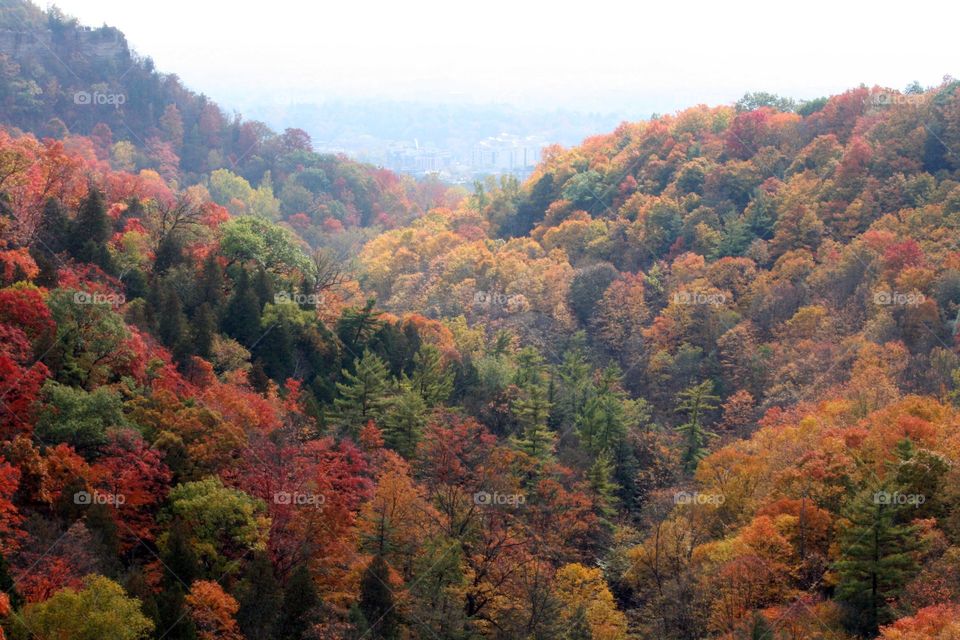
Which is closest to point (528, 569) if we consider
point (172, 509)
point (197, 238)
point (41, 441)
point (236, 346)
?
point (172, 509)

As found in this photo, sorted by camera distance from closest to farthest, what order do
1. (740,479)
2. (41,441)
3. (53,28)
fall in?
1. (41,441)
2. (740,479)
3. (53,28)

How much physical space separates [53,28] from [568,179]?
90.8 metres

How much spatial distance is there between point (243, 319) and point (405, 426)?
13018mm

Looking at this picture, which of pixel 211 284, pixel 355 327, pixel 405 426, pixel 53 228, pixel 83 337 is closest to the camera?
pixel 83 337

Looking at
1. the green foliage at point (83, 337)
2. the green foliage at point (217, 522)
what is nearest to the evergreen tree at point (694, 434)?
the green foliage at point (217, 522)

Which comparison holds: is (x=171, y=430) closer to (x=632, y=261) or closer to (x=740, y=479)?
(x=740, y=479)

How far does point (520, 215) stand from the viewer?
389 ft

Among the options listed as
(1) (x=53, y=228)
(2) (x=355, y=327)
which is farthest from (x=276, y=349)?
(1) (x=53, y=228)

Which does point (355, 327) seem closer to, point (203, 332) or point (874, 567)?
point (203, 332)

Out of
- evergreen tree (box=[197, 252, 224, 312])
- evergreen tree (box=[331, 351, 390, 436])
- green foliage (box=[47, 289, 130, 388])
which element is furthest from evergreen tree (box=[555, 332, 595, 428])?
green foliage (box=[47, 289, 130, 388])

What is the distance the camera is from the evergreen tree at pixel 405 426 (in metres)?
48.0

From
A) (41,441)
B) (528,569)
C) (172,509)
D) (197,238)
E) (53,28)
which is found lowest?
(528,569)

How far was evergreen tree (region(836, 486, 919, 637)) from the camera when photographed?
112 feet

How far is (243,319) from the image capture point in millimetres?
56031
